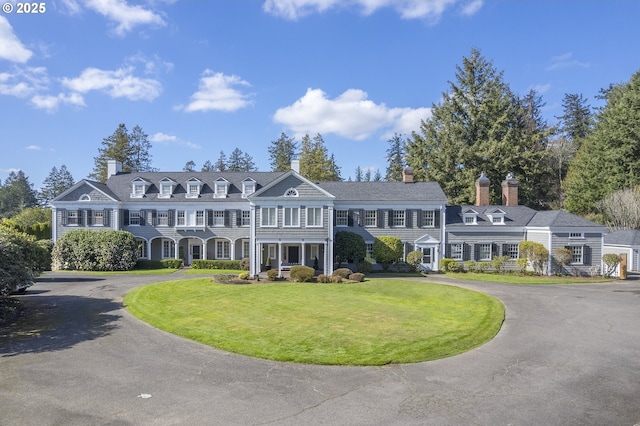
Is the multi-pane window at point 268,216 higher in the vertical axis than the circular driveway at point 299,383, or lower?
higher

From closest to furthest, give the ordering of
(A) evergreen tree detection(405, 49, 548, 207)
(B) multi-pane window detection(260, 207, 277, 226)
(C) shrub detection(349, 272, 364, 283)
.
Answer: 1. (C) shrub detection(349, 272, 364, 283)
2. (B) multi-pane window detection(260, 207, 277, 226)
3. (A) evergreen tree detection(405, 49, 548, 207)

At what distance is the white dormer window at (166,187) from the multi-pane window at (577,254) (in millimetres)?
37965

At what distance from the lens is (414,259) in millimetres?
35438

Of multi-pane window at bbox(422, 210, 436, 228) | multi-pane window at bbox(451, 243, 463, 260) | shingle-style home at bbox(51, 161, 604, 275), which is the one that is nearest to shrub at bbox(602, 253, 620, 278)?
shingle-style home at bbox(51, 161, 604, 275)

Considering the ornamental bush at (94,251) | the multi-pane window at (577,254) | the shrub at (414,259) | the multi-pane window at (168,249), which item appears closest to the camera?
the multi-pane window at (577,254)

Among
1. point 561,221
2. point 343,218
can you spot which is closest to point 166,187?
point 343,218

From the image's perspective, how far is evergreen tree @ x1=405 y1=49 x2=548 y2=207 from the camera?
5116cm

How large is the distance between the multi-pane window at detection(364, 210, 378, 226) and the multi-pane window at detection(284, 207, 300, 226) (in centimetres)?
775

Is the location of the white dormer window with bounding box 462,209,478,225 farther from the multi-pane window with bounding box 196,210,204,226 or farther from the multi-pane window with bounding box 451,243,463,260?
the multi-pane window with bounding box 196,210,204,226

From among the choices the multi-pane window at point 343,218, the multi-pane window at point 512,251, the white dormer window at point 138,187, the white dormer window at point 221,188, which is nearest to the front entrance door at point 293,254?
the multi-pane window at point 343,218

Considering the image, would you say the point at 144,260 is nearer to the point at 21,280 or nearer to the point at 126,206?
the point at 126,206

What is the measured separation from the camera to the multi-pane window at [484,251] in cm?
3650

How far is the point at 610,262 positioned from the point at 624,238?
25.1 feet

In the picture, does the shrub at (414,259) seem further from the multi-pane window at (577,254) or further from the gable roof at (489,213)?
the multi-pane window at (577,254)
